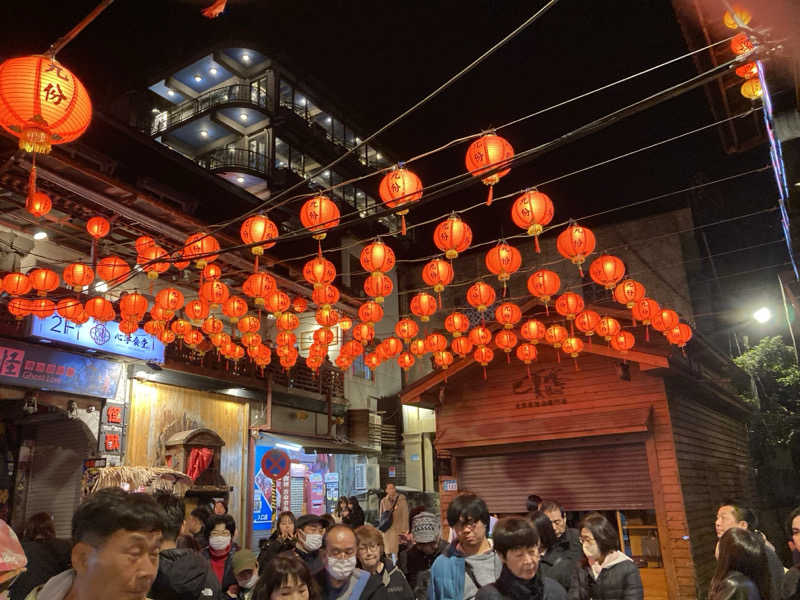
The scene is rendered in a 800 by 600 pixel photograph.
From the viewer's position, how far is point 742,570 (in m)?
4.71

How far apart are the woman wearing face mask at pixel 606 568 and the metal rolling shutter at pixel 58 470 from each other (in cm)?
1433

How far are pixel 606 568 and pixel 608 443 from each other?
9169 millimetres

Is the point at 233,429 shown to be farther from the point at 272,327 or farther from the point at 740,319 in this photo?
the point at 740,319

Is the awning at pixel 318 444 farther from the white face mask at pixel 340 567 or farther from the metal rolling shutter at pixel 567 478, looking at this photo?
the white face mask at pixel 340 567

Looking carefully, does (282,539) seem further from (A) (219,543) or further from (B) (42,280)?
(B) (42,280)

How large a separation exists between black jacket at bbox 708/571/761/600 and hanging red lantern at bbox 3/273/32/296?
13930 mm

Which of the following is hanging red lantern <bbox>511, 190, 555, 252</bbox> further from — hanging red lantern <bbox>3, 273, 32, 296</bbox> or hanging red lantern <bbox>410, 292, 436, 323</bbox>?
hanging red lantern <bbox>3, 273, 32, 296</bbox>

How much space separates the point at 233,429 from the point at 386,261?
1137 centimetres

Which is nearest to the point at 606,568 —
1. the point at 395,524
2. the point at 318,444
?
the point at 395,524

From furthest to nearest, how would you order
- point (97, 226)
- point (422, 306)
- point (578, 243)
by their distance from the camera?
point (422, 306) < point (97, 226) < point (578, 243)

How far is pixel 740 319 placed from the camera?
23.0 m

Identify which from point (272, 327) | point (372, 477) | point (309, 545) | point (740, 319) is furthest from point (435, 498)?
point (309, 545)

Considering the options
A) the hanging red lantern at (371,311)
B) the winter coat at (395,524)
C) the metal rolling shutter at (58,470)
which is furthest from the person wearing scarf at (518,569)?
the metal rolling shutter at (58,470)

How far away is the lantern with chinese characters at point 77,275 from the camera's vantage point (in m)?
12.8
